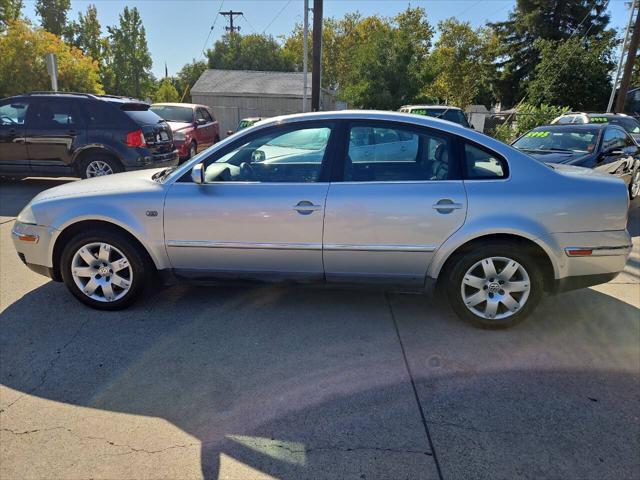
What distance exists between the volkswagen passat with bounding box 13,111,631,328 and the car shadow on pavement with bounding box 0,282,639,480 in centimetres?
35

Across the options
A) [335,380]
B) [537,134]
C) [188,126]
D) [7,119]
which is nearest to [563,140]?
[537,134]

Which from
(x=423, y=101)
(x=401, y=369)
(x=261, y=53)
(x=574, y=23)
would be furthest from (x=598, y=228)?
(x=261, y=53)

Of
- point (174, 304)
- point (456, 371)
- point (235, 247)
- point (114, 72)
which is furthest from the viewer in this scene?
point (114, 72)

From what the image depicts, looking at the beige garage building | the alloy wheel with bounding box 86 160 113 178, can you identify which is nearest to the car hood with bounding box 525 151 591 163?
the alloy wheel with bounding box 86 160 113 178

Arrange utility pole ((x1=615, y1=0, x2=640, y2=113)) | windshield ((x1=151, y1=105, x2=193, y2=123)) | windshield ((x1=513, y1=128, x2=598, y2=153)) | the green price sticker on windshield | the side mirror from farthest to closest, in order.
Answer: utility pole ((x1=615, y1=0, x2=640, y2=113))
windshield ((x1=151, y1=105, x2=193, y2=123))
the green price sticker on windshield
windshield ((x1=513, y1=128, x2=598, y2=153))
the side mirror

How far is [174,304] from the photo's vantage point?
3988mm

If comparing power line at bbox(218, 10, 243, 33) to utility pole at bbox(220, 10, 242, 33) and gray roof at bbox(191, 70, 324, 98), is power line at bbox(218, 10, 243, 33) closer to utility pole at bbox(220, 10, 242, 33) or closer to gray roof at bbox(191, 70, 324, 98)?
utility pole at bbox(220, 10, 242, 33)

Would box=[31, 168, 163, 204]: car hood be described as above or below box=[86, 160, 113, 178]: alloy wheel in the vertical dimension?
above

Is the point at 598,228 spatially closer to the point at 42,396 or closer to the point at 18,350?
the point at 42,396

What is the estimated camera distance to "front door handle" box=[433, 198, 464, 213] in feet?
10.9

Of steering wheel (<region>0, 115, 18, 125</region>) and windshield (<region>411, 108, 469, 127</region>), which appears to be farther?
windshield (<region>411, 108, 469, 127</region>)

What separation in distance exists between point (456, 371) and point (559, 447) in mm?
770

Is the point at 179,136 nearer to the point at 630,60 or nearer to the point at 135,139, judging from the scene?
the point at 135,139

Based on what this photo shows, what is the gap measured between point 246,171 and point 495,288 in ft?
7.10
